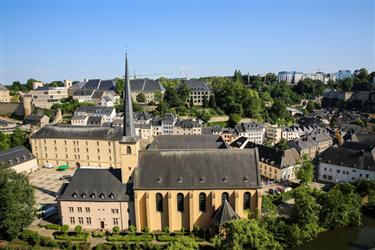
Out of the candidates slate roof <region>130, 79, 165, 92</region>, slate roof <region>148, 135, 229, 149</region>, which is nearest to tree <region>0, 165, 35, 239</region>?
slate roof <region>148, 135, 229, 149</region>

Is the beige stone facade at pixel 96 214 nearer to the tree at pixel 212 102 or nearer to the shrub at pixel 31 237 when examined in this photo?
the shrub at pixel 31 237

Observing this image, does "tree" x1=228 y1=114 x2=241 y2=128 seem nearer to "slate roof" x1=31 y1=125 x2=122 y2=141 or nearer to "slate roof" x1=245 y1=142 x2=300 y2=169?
"slate roof" x1=245 y1=142 x2=300 y2=169

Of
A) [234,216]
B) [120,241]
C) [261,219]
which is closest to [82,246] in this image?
[120,241]

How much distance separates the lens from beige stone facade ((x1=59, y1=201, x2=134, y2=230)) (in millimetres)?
51344

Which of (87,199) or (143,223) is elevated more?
(87,199)

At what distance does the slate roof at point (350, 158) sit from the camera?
69.4 metres

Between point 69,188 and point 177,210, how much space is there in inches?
734

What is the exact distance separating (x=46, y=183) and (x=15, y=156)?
1276cm

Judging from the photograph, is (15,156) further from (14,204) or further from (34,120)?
(14,204)

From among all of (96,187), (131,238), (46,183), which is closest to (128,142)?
(96,187)

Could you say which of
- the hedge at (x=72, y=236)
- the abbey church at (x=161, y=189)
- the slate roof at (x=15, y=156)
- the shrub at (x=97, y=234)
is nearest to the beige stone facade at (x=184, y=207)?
the abbey church at (x=161, y=189)

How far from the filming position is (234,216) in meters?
47.3

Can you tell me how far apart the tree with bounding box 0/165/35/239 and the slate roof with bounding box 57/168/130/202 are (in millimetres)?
4989

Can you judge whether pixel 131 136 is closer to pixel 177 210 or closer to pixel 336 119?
pixel 177 210
